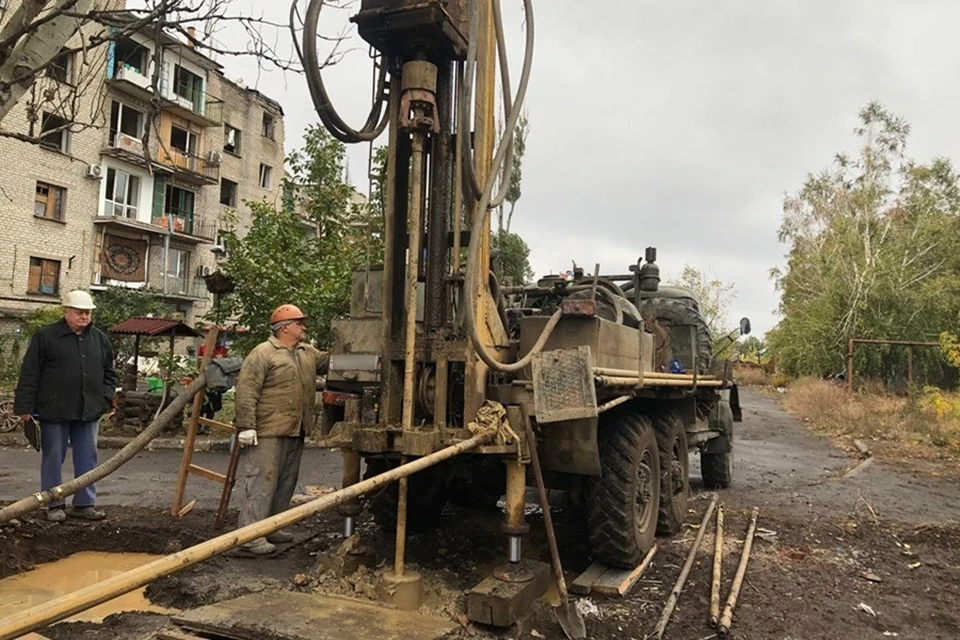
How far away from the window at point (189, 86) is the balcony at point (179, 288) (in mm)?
7916

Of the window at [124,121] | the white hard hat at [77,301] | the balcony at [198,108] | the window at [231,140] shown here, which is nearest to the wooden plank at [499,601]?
the white hard hat at [77,301]

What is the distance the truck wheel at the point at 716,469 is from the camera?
8.77 metres

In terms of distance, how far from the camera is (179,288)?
104 ft

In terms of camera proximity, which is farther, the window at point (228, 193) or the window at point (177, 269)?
the window at point (228, 193)

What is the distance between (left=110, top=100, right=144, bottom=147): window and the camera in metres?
28.1

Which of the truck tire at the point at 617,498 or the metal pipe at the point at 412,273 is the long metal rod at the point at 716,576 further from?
the metal pipe at the point at 412,273

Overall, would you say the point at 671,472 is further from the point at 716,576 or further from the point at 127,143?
the point at 127,143

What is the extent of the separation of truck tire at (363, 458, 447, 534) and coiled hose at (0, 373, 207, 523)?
1.42 metres

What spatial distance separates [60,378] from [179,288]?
91.9ft

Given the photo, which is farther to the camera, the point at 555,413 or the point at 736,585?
the point at 736,585

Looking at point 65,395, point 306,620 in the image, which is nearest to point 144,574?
point 306,620

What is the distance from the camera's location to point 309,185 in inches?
483

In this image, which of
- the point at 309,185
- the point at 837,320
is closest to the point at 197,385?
the point at 309,185

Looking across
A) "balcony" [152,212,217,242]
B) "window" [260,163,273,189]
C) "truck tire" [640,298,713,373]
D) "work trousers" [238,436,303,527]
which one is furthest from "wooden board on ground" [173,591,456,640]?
"window" [260,163,273,189]
